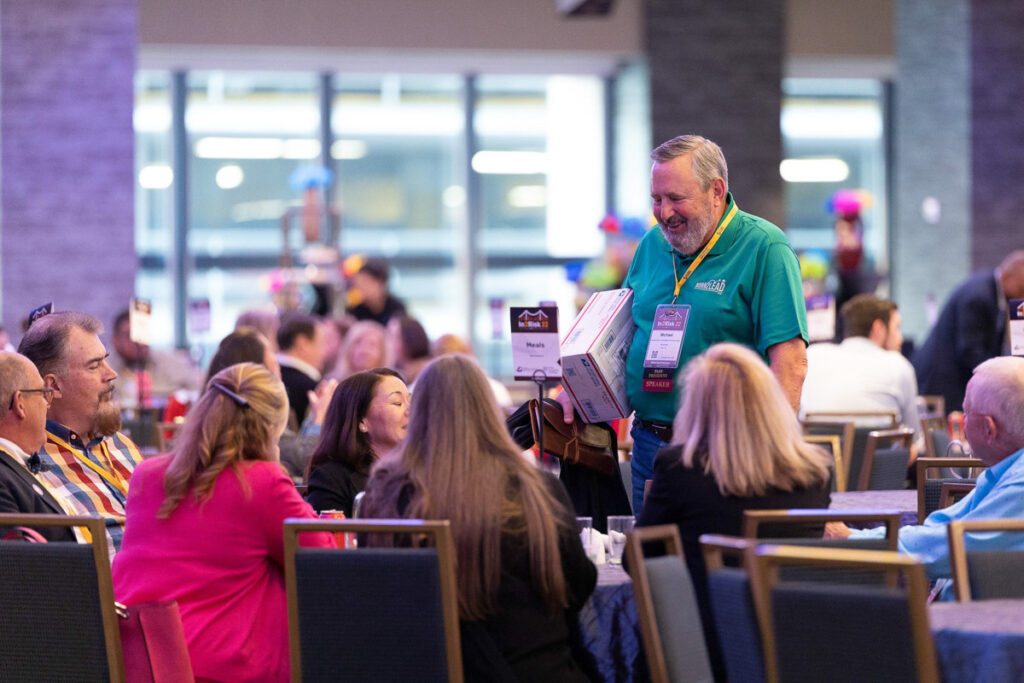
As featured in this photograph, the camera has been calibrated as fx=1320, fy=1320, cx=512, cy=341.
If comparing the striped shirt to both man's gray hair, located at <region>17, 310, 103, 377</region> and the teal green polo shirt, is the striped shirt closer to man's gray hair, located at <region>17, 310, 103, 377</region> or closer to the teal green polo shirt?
man's gray hair, located at <region>17, 310, 103, 377</region>

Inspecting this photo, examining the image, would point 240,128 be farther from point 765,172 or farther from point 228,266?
point 765,172

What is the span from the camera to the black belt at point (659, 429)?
3.38 m

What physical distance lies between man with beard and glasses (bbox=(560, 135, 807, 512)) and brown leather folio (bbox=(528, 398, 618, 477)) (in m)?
0.15

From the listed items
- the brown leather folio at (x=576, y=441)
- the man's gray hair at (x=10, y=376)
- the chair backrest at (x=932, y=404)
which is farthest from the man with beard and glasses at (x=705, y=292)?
the chair backrest at (x=932, y=404)

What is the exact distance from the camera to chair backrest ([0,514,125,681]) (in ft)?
8.46

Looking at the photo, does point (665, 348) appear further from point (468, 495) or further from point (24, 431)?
point (24, 431)

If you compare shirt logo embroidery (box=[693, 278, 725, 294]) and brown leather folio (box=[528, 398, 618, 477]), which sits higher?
shirt logo embroidery (box=[693, 278, 725, 294])

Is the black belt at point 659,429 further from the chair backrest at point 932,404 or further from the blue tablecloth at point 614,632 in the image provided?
the chair backrest at point 932,404

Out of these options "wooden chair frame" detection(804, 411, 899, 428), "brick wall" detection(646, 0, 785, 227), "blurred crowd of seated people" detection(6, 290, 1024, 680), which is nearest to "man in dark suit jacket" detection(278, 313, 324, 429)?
"wooden chair frame" detection(804, 411, 899, 428)

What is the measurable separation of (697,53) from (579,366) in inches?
334

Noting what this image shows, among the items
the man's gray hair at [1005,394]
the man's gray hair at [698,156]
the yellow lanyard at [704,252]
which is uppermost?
the man's gray hair at [698,156]

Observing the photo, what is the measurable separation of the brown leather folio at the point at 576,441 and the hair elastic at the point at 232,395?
1038 mm

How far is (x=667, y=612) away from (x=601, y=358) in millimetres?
974

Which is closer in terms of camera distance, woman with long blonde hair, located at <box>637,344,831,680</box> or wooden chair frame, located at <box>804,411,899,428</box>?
woman with long blonde hair, located at <box>637,344,831,680</box>
